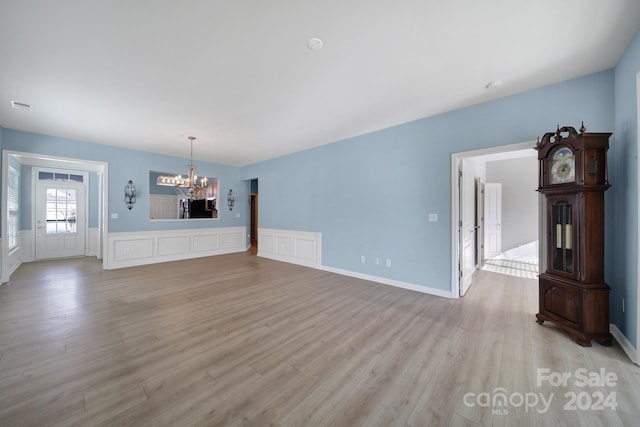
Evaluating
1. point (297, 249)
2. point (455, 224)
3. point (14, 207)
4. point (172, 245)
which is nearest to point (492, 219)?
point (455, 224)

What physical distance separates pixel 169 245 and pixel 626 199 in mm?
7920

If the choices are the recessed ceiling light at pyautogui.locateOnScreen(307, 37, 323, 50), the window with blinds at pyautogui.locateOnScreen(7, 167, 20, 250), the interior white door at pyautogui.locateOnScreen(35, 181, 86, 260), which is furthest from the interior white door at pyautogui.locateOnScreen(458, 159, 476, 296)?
the interior white door at pyautogui.locateOnScreen(35, 181, 86, 260)

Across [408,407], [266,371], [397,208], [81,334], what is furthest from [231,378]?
[397,208]

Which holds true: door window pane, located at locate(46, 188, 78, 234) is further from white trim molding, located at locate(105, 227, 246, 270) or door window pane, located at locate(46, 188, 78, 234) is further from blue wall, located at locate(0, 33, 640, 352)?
white trim molding, located at locate(105, 227, 246, 270)

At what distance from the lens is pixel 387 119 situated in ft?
12.2

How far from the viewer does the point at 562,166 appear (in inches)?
94.0

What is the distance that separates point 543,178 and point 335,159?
3.26m

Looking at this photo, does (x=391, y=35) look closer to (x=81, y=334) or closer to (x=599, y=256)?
(x=599, y=256)

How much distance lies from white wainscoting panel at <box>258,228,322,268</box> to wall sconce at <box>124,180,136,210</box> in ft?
10.2

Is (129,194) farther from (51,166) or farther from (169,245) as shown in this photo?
(51,166)

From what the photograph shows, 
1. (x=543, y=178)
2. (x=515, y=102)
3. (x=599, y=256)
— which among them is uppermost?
(x=515, y=102)

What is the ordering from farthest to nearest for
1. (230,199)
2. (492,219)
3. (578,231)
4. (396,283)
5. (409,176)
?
(230,199), (492,219), (396,283), (409,176), (578,231)

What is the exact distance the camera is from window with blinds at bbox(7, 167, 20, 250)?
4852 millimetres

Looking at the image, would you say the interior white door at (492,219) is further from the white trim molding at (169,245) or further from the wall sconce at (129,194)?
the wall sconce at (129,194)
